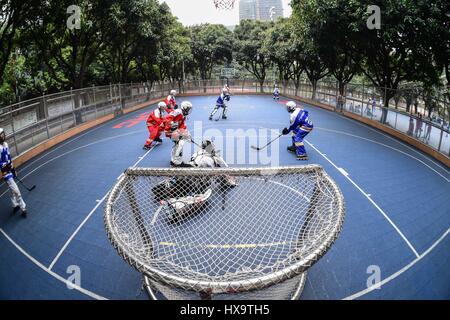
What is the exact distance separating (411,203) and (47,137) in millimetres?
13104

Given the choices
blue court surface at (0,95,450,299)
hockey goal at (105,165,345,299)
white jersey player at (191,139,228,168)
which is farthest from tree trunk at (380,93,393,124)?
white jersey player at (191,139,228,168)

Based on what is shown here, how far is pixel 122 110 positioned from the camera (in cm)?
2167

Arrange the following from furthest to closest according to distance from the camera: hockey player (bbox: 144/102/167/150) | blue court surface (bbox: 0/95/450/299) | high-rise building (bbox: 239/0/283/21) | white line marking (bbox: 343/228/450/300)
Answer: high-rise building (bbox: 239/0/283/21) → hockey player (bbox: 144/102/167/150) → blue court surface (bbox: 0/95/450/299) → white line marking (bbox: 343/228/450/300)

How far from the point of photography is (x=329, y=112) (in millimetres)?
21875

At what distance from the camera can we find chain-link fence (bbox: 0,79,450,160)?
11.0 metres

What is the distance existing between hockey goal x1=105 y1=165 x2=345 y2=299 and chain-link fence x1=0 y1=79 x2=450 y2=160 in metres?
6.89

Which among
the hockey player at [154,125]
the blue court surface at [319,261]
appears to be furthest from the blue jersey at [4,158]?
the hockey player at [154,125]

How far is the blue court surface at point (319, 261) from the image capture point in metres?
4.97

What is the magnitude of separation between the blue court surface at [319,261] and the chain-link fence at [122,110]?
30.5 inches

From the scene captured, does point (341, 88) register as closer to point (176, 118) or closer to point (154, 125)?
point (154, 125)

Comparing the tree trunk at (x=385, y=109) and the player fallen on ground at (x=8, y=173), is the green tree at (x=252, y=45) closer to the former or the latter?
the tree trunk at (x=385, y=109)

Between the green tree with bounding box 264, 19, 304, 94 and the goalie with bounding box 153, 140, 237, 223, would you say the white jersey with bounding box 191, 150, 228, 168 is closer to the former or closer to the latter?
the goalie with bounding box 153, 140, 237, 223

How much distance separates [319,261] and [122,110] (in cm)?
1899

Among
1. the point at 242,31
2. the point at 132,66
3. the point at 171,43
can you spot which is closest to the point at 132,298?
the point at 171,43
